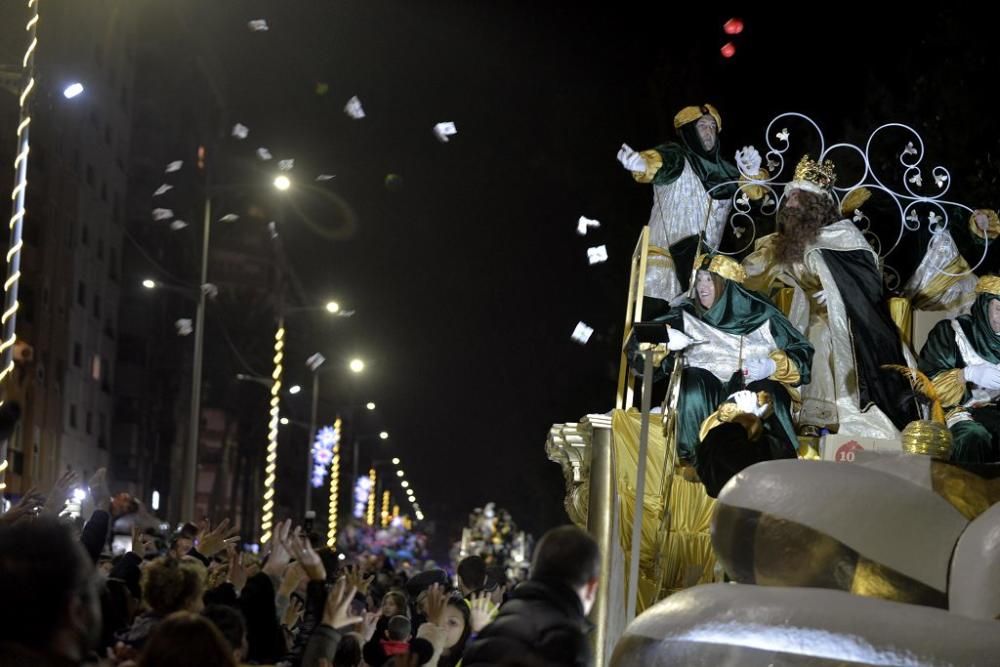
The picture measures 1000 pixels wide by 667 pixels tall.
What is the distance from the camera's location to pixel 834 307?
1560 centimetres

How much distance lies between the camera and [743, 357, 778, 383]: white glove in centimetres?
1437

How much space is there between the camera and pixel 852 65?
2494cm

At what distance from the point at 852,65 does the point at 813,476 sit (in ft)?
66.3

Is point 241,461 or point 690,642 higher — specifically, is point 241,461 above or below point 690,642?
above

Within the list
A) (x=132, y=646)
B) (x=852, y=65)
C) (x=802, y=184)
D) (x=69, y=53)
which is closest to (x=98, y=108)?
(x=69, y=53)

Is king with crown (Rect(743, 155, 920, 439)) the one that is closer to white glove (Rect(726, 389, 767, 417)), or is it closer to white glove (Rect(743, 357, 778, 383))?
white glove (Rect(743, 357, 778, 383))

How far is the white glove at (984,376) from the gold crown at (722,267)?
2397 millimetres

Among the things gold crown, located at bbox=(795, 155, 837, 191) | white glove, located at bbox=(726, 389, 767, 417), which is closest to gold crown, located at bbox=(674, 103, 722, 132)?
gold crown, located at bbox=(795, 155, 837, 191)

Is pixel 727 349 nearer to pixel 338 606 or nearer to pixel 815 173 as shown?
pixel 815 173

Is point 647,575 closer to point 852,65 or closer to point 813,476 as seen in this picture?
point 813,476

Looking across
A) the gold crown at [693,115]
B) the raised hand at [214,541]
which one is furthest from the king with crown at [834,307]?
the raised hand at [214,541]

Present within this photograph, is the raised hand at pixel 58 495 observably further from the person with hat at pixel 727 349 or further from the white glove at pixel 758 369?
the white glove at pixel 758 369

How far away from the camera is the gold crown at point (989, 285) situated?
15492 mm

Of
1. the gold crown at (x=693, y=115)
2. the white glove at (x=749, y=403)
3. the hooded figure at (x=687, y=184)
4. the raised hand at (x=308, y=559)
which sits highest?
the gold crown at (x=693, y=115)
